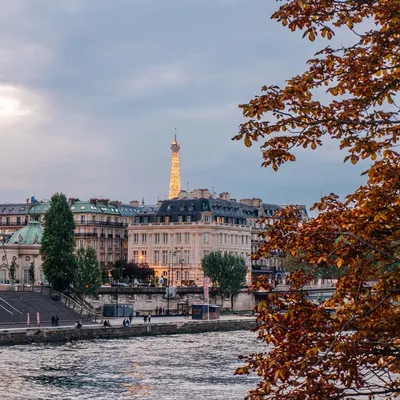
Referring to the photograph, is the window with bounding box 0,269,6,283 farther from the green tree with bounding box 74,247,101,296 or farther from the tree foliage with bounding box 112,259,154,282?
the green tree with bounding box 74,247,101,296

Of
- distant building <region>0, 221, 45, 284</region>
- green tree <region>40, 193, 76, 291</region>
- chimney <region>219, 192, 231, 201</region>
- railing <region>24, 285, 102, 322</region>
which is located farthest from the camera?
chimney <region>219, 192, 231, 201</region>

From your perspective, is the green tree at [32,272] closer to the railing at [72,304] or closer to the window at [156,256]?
the railing at [72,304]

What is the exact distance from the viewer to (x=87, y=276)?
11112cm

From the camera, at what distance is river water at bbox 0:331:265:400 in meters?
48.2

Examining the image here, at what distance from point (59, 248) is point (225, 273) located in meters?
31.4

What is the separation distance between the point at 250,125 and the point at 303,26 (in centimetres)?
192

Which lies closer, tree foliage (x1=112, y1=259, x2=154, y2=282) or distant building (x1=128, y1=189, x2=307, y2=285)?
tree foliage (x1=112, y1=259, x2=154, y2=282)

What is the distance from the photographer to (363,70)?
50.6 feet

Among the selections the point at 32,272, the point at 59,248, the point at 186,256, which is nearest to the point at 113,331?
the point at 59,248

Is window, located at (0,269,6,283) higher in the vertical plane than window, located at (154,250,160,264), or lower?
lower

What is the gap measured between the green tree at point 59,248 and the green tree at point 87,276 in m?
1.77

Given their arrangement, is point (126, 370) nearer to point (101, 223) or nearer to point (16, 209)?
point (101, 223)

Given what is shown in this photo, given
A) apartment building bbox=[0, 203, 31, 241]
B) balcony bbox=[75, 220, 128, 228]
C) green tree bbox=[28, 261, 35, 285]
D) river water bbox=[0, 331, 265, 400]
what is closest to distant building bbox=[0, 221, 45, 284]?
green tree bbox=[28, 261, 35, 285]

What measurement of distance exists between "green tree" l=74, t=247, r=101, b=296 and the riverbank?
49.8 ft
